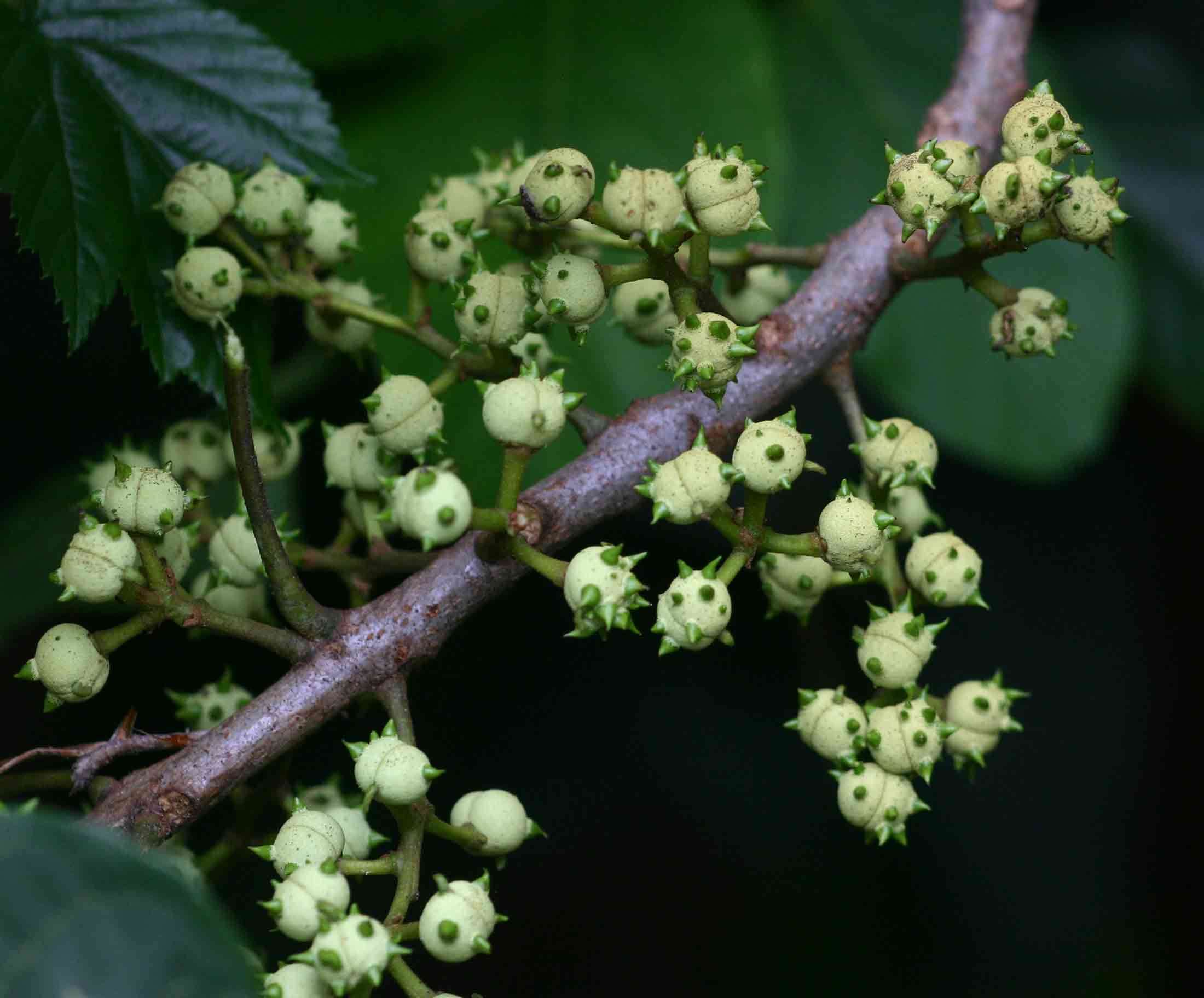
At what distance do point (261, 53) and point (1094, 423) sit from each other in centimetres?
152

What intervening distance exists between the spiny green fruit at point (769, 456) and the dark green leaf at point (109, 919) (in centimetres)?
54

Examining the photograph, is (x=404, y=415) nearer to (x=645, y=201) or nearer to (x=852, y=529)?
(x=645, y=201)

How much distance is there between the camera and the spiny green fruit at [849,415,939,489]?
1270 millimetres

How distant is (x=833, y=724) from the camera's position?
1183 mm

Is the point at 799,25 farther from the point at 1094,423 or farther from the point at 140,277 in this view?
the point at 140,277

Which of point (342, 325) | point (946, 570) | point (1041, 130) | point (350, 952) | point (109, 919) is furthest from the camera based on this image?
point (342, 325)

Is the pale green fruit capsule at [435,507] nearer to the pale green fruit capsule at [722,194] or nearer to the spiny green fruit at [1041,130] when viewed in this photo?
the pale green fruit capsule at [722,194]

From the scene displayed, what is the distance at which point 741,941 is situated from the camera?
2416 mm

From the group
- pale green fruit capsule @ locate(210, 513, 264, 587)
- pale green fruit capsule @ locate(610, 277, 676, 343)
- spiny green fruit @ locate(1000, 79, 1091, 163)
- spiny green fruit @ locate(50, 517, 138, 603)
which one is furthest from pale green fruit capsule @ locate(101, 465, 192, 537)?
spiny green fruit @ locate(1000, 79, 1091, 163)

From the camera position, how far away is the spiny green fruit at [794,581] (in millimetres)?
1285

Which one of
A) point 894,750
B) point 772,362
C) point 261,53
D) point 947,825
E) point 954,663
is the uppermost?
point 261,53

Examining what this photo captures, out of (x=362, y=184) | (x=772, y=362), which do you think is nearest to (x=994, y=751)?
(x=772, y=362)

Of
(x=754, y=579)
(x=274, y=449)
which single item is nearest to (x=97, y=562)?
(x=274, y=449)

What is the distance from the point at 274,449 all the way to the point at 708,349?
604mm
